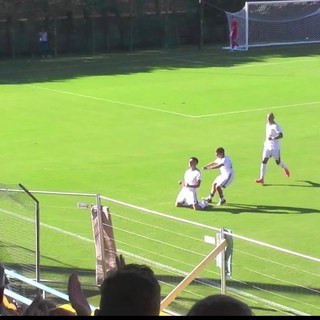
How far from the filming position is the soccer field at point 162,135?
19.3 metres

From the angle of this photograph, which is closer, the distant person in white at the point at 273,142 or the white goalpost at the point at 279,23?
the distant person in white at the point at 273,142

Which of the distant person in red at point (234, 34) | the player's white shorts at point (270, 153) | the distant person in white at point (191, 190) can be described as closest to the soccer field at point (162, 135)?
the distant person in white at point (191, 190)

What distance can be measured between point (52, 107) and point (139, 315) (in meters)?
32.0

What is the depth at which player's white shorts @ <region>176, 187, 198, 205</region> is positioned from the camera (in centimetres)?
1992

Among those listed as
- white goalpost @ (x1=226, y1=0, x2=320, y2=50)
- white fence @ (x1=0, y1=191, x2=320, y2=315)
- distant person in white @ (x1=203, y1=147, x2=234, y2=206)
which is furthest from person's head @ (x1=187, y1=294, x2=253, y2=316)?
white goalpost @ (x1=226, y1=0, x2=320, y2=50)

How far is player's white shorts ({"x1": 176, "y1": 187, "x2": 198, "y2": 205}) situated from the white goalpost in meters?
39.2

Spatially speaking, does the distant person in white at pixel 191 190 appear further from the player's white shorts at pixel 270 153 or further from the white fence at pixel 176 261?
the player's white shorts at pixel 270 153

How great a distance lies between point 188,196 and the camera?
65.8 feet

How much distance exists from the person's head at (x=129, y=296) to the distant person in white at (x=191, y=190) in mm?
15251

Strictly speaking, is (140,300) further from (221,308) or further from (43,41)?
(43,41)

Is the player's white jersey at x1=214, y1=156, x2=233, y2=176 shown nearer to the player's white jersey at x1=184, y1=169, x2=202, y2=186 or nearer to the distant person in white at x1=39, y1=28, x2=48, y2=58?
the player's white jersey at x1=184, y1=169, x2=202, y2=186

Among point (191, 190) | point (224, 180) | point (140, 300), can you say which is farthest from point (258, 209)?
point (140, 300)

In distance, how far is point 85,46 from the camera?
5906 cm

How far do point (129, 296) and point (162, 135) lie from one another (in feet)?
82.2
